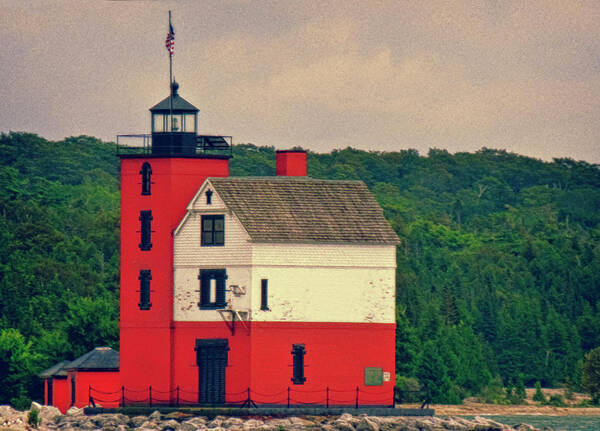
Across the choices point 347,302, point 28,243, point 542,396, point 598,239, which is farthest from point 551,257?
point 347,302

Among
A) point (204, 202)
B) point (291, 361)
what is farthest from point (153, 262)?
point (291, 361)

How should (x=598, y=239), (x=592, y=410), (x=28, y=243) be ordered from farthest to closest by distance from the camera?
(x=598, y=239) < (x=28, y=243) < (x=592, y=410)

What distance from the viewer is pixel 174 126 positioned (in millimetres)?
57062

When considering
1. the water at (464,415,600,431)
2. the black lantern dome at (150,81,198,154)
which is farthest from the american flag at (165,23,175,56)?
the water at (464,415,600,431)

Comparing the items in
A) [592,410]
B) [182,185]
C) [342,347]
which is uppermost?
[182,185]

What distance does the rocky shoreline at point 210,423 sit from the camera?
52.1 m

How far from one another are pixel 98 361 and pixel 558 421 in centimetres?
2260

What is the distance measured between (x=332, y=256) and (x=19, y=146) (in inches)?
3405

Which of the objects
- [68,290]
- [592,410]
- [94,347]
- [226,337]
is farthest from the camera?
[68,290]

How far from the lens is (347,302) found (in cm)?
5497

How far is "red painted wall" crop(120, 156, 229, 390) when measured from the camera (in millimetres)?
55250

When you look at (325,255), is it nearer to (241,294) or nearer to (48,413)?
(241,294)

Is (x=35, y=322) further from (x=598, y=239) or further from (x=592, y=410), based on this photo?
(x=598, y=239)

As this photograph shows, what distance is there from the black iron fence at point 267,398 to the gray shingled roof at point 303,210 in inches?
211
